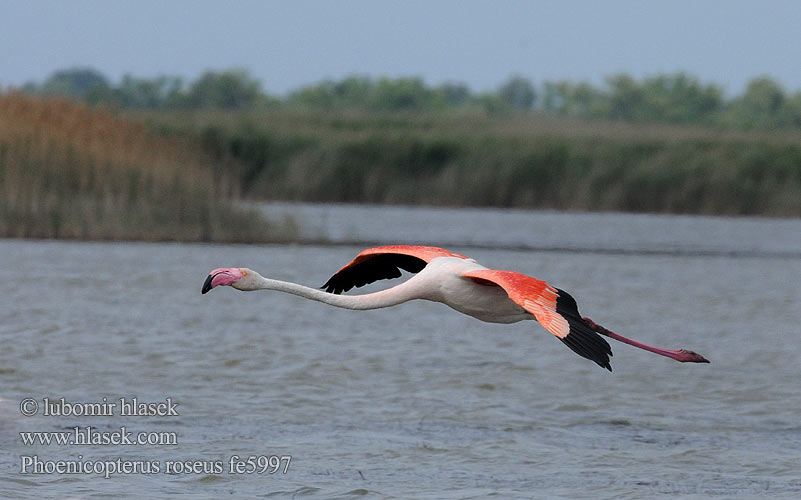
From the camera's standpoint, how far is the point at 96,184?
20391 mm

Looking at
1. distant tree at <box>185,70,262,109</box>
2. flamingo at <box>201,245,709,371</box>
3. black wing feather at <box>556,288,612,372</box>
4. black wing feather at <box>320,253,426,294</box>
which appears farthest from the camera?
distant tree at <box>185,70,262,109</box>

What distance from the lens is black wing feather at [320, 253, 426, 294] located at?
8.59 m

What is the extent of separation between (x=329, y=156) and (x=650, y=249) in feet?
27.5

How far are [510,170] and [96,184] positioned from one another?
1241 centimetres

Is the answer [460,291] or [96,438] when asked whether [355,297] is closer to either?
[460,291]

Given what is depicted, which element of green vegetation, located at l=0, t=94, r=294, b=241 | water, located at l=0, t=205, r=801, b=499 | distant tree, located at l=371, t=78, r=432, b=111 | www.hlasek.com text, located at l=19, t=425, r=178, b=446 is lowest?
www.hlasek.com text, located at l=19, t=425, r=178, b=446

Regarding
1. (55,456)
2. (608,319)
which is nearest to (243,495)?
(55,456)

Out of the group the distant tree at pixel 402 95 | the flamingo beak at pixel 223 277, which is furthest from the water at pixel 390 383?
the distant tree at pixel 402 95

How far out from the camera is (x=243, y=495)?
8555 millimetres

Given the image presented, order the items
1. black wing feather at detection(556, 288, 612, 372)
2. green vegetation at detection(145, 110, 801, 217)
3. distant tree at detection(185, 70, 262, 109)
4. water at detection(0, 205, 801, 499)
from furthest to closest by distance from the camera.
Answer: distant tree at detection(185, 70, 262, 109) → green vegetation at detection(145, 110, 801, 217) → water at detection(0, 205, 801, 499) → black wing feather at detection(556, 288, 612, 372)

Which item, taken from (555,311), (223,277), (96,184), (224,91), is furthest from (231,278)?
(224,91)

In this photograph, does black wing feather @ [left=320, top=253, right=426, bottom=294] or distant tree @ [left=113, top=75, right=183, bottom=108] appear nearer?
black wing feather @ [left=320, top=253, right=426, bottom=294]

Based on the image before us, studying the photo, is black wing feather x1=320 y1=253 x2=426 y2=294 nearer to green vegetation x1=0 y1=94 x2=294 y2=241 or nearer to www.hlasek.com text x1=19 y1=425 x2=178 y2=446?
www.hlasek.com text x1=19 y1=425 x2=178 y2=446

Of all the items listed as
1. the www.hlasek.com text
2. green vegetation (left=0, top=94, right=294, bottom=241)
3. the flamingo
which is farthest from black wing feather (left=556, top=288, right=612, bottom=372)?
green vegetation (left=0, top=94, right=294, bottom=241)
